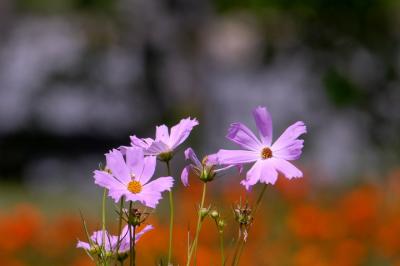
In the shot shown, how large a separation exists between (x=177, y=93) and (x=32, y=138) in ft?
11.8

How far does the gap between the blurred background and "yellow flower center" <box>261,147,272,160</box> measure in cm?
57

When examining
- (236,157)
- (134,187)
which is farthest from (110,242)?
(236,157)

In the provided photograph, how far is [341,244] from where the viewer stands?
4031 millimetres

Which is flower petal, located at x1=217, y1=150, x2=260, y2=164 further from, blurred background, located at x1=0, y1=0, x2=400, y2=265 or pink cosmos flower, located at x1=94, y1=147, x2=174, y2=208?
blurred background, located at x1=0, y1=0, x2=400, y2=265

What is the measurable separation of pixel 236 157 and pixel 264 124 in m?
0.08

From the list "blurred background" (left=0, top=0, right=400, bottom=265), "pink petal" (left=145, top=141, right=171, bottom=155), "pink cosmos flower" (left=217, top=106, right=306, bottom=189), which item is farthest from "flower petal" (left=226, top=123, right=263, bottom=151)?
"blurred background" (left=0, top=0, right=400, bottom=265)

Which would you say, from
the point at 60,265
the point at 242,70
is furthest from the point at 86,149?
the point at 60,265

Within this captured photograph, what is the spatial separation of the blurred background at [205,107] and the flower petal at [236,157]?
0.57 metres

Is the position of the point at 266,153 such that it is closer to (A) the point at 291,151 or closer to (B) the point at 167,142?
(A) the point at 291,151

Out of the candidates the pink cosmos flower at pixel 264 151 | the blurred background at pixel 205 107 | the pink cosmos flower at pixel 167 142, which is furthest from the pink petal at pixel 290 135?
the blurred background at pixel 205 107

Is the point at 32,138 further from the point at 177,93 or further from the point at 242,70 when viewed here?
the point at 242,70

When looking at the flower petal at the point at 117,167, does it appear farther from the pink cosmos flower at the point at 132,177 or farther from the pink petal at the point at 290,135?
the pink petal at the point at 290,135

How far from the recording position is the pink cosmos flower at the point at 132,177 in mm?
1350

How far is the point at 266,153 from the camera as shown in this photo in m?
1.42
